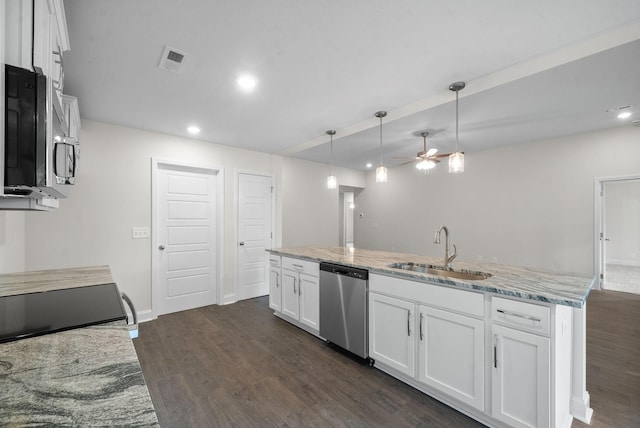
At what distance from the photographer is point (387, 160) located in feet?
18.8

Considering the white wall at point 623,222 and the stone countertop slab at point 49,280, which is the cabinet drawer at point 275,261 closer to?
the stone countertop slab at point 49,280

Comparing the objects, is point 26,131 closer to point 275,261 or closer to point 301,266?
point 301,266

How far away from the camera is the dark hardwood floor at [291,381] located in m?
1.84

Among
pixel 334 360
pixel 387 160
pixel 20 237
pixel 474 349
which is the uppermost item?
pixel 387 160

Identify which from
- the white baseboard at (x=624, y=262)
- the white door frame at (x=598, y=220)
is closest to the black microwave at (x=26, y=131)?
the white door frame at (x=598, y=220)

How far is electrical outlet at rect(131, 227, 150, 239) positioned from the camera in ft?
11.5

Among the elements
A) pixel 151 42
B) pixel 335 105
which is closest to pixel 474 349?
pixel 335 105

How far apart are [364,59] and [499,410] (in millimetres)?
2544

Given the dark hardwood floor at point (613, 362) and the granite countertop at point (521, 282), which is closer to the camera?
the granite countertop at point (521, 282)

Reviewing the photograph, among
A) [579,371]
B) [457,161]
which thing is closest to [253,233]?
[457,161]

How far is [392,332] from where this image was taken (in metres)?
2.23

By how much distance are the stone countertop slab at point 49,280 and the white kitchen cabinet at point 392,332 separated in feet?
6.66

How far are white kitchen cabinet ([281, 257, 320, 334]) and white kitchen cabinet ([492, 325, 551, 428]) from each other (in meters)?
1.71

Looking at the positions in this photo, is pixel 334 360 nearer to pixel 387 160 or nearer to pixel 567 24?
pixel 567 24
